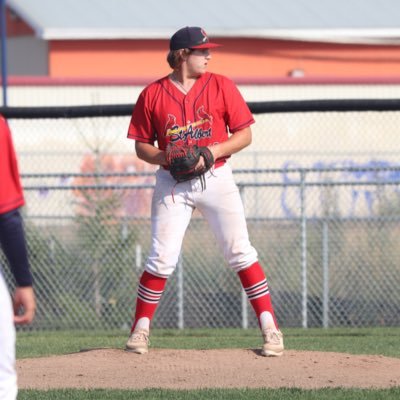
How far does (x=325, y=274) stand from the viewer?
1110 centimetres

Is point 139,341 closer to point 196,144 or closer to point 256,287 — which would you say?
point 256,287

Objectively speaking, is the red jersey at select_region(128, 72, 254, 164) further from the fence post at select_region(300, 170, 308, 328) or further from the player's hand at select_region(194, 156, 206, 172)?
the fence post at select_region(300, 170, 308, 328)

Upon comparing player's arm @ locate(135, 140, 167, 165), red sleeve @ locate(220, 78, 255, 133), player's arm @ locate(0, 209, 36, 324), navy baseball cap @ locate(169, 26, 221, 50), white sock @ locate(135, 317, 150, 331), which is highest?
navy baseball cap @ locate(169, 26, 221, 50)

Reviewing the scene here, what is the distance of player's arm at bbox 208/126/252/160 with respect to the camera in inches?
276

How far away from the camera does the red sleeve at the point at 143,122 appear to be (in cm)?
725

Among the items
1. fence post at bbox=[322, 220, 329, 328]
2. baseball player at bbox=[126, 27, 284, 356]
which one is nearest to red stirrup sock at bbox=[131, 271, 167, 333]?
baseball player at bbox=[126, 27, 284, 356]

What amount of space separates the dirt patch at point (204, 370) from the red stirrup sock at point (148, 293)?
10.8 inches

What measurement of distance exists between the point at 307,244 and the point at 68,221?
97.3 inches

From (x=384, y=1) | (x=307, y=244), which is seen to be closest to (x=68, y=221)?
(x=307, y=244)

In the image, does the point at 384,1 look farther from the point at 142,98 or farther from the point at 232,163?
the point at 142,98

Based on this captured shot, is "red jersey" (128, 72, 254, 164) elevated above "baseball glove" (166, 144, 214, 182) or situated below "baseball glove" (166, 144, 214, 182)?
above

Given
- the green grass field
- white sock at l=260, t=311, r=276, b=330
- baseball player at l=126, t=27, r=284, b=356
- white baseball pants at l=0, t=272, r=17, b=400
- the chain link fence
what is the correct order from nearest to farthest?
white baseball pants at l=0, t=272, r=17, b=400 < the green grass field < baseball player at l=126, t=27, r=284, b=356 < white sock at l=260, t=311, r=276, b=330 < the chain link fence

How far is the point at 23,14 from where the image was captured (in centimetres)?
2823

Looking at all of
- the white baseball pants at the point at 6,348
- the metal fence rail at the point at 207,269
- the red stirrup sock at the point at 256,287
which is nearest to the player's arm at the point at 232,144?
the red stirrup sock at the point at 256,287
